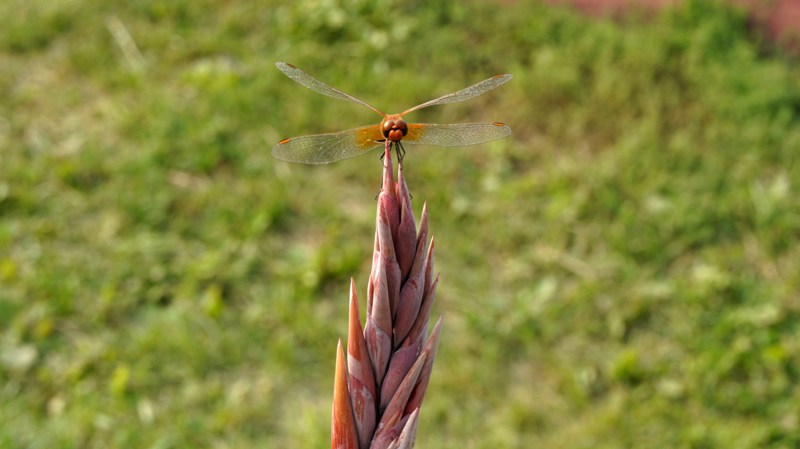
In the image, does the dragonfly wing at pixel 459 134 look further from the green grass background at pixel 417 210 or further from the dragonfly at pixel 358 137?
the green grass background at pixel 417 210

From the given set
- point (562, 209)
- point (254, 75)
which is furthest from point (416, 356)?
point (254, 75)

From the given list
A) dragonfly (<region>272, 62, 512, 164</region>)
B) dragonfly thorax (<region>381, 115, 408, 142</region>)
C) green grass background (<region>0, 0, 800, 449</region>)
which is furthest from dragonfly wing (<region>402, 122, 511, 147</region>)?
green grass background (<region>0, 0, 800, 449</region>)

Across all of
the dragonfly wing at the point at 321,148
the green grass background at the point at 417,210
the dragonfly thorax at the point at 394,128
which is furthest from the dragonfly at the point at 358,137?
the green grass background at the point at 417,210

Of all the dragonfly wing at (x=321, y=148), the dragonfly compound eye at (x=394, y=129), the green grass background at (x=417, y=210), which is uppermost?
the green grass background at (x=417, y=210)

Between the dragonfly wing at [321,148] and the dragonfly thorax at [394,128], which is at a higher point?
the dragonfly wing at [321,148]

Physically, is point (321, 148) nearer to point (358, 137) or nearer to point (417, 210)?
point (358, 137)

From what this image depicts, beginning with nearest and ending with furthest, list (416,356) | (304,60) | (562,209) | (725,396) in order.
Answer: (416,356) → (725,396) → (562,209) → (304,60)

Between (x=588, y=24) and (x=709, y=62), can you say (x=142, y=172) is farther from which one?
(x=709, y=62)

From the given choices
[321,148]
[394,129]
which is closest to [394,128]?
[394,129]
